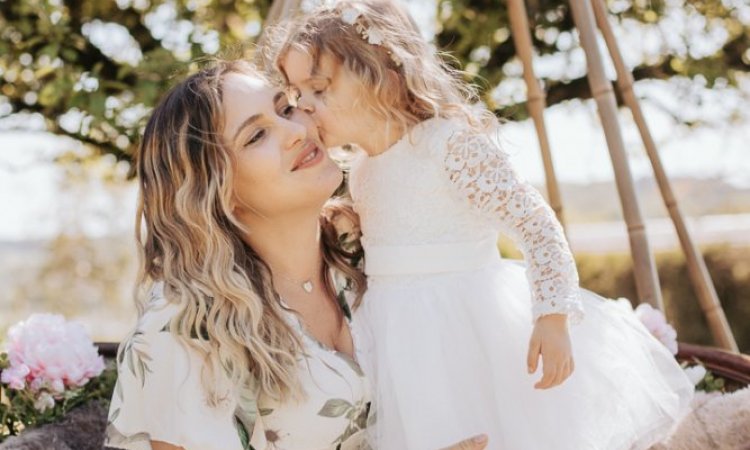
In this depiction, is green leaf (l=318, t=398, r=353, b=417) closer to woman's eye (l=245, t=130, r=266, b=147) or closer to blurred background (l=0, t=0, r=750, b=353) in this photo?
woman's eye (l=245, t=130, r=266, b=147)

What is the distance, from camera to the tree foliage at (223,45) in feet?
8.65

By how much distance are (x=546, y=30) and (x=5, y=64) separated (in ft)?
5.84

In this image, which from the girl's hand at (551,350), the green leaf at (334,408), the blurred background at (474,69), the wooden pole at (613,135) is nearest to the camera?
the girl's hand at (551,350)

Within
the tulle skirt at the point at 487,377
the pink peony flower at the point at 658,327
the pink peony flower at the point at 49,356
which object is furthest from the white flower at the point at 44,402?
the pink peony flower at the point at 658,327

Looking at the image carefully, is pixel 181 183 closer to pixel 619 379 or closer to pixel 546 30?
pixel 619 379

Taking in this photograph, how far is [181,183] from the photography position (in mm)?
1520

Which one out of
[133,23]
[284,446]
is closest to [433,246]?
[284,446]

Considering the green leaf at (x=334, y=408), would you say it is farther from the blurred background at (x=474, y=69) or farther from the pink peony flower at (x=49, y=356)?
the blurred background at (x=474, y=69)

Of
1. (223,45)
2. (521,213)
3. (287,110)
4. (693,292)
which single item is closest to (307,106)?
(287,110)

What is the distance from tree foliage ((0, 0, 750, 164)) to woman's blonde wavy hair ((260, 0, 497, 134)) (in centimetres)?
103

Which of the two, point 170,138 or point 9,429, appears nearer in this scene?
point 170,138

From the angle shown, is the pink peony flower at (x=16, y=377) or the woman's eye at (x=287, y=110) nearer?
the woman's eye at (x=287, y=110)

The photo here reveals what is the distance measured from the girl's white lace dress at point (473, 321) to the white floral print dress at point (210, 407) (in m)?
0.08

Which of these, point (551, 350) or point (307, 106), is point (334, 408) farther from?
point (307, 106)
